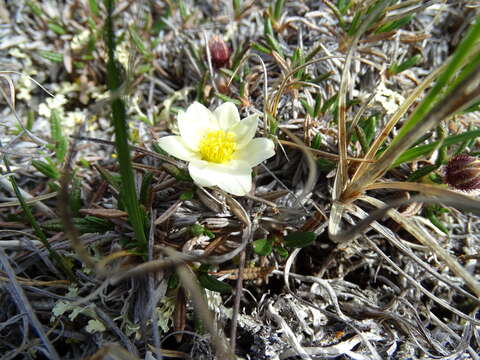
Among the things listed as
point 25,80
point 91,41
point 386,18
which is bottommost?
point 25,80

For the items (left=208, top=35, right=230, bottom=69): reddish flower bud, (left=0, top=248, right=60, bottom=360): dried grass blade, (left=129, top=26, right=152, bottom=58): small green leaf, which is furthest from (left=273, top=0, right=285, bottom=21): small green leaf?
(left=0, top=248, right=60, bottom=360): dried grass blade

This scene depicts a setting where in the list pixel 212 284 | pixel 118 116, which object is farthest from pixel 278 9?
pixel 212 284

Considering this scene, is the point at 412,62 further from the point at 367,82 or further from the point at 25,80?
the point at 25,80

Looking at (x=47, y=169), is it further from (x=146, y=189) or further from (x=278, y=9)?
(x=278, y=9)

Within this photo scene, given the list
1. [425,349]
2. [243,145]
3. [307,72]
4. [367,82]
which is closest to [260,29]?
[307,72]

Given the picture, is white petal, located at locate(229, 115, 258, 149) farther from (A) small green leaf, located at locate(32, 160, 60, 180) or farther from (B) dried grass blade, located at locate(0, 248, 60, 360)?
(B) dried grass blade, located at locate(0, 248, 60, 360)

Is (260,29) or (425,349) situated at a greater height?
(260,29)
